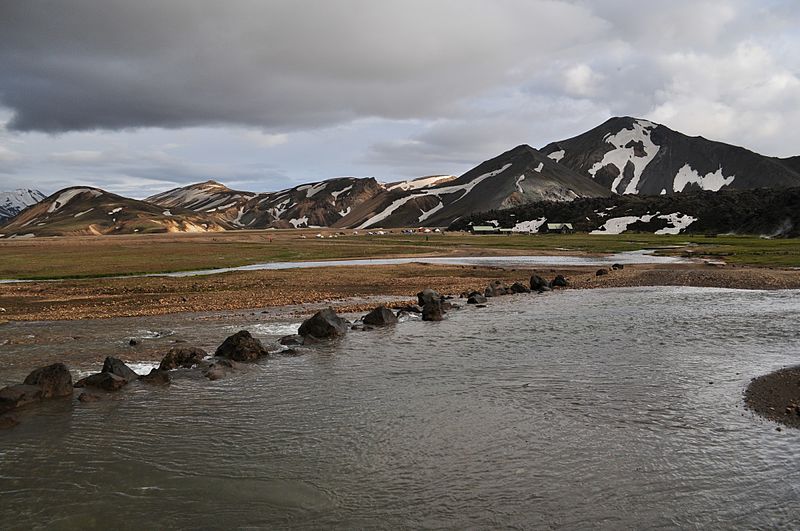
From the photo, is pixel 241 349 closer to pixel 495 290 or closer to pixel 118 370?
pixel 118 370

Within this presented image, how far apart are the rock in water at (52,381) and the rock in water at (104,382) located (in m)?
0.73

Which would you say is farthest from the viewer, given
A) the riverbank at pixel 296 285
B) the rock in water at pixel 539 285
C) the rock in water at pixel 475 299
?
the rock in water at pixel 539 285

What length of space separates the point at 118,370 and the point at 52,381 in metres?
2.20

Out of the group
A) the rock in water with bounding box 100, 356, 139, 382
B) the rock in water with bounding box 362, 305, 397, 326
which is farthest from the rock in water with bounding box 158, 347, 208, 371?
the rock in water with bounding box 362, 305, 397, 326

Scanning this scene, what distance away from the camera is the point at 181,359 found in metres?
23.2

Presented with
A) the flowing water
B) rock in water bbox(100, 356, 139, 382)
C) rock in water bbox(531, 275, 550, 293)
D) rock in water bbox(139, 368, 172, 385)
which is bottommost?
the flowing water

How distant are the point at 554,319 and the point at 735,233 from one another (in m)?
173

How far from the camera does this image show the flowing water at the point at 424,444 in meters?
11.4

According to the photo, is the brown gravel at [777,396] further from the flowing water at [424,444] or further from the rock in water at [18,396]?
the rock in water at [18,396]

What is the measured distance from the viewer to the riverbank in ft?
130

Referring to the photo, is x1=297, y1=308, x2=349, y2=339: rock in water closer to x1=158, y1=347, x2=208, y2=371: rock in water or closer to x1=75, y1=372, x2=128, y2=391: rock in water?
x1=158, y1=347, x2=208, y2=371: rock in water

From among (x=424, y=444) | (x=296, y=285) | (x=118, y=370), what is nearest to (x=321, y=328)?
(x=118, y=370)

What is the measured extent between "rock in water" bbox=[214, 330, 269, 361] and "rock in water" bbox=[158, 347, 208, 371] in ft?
3.21

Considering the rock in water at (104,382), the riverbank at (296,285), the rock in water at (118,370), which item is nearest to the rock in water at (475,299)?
the riverbank at (296,285)
